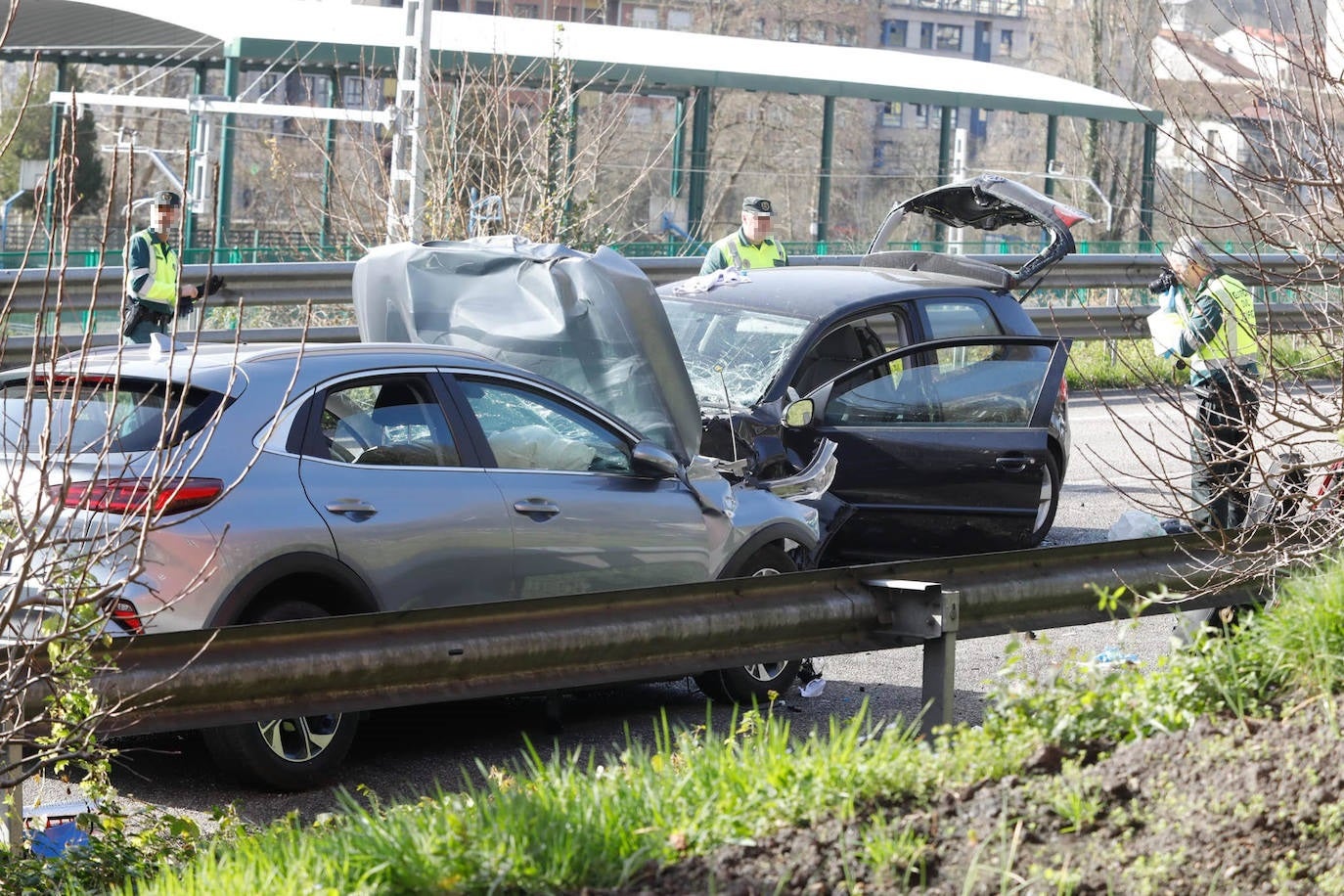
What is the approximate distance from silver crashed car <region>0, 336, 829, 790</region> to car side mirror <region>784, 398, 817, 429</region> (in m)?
0.85

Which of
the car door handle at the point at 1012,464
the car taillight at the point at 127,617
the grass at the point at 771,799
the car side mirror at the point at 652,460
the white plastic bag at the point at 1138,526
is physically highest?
the car side mirror at the point at 652,460

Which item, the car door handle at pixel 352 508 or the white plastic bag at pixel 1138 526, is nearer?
the car door handle at pixel 352 508

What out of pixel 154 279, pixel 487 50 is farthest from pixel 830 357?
pixel 487 50

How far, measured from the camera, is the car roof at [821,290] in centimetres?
916

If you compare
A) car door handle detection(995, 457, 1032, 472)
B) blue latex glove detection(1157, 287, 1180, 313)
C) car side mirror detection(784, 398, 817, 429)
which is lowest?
car door handle detection(995, 457, 1032, 472)

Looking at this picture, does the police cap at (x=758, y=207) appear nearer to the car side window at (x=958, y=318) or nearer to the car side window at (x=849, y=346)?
the car side window at (x=958, y=318)

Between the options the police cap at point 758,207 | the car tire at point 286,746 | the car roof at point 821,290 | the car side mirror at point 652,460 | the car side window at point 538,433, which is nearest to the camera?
the car tire at point 286,746

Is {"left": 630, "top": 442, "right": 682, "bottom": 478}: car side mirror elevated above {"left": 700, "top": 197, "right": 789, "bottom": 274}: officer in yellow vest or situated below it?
below

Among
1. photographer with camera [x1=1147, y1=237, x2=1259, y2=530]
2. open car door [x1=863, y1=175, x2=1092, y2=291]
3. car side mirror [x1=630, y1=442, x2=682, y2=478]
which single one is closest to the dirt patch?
car side mirror [x1=630, y1=442, x2=682, y2=478]

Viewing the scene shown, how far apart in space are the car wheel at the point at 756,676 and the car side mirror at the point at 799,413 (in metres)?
0.85

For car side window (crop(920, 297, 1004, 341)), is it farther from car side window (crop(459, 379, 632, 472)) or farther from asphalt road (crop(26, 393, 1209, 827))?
car side window (crop(459, 379, 632, 472))

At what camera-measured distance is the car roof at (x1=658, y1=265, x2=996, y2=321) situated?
9.16m

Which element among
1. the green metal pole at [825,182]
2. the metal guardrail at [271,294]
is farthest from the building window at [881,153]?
the metal guardrail at [271,294]

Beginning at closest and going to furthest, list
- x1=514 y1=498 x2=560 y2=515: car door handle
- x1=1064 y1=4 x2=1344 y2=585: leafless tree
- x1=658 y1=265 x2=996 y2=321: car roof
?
x1=1064 y1=4 x2=1344 y2=585: leafless tree < x1=514 y1=498 x2=560 y2=515: car door handle < x1=658 y1=265 x2=996 y2=321: car roof
